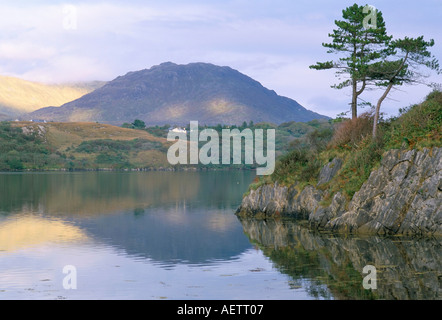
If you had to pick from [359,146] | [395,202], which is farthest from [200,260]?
[359,146]

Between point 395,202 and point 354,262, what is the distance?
740cm

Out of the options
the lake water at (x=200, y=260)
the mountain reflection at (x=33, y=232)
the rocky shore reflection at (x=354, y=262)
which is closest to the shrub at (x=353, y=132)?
the lake water at (x=200, y=260)

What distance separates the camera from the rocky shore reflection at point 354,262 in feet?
68.1

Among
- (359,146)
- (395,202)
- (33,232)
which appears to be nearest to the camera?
(395,202)

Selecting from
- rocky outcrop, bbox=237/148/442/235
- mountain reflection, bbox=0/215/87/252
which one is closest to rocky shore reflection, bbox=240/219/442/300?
rocky outcrop, bbox=237/148/442/235

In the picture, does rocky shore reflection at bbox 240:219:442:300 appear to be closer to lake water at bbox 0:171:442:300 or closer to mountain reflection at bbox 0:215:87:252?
lake water at bbox 0:171:442:300

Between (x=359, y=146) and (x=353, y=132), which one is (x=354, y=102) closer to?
(x=353, y=132)

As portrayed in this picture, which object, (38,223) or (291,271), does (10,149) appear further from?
(291,271)

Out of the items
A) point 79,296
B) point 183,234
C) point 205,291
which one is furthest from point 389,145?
point 79,296

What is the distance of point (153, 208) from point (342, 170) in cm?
2788

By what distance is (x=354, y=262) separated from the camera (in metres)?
26.4

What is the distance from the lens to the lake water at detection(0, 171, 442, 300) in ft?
69.8

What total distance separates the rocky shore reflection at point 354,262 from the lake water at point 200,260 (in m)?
0.05

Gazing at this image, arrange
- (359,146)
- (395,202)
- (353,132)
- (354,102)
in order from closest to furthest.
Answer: (395,202)
(359,146)
(353,132)
(354,102)
